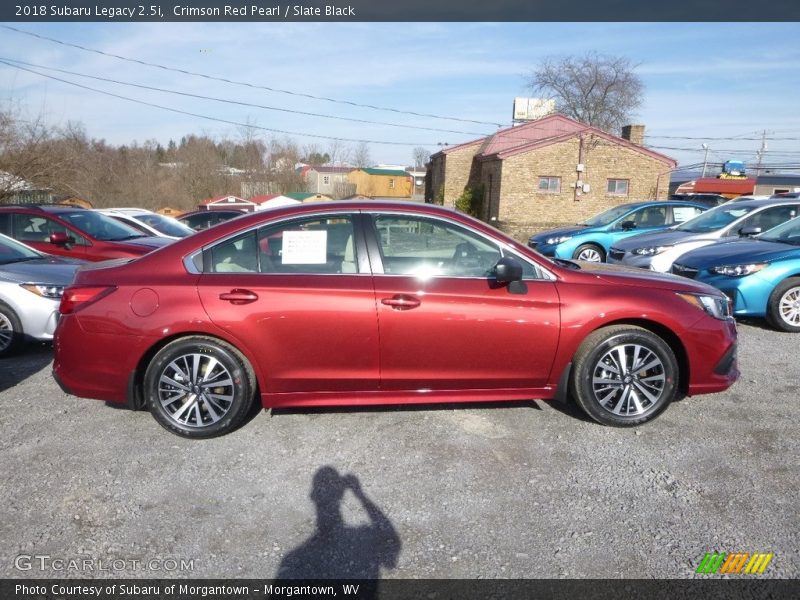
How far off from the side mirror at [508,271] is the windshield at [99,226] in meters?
6.85

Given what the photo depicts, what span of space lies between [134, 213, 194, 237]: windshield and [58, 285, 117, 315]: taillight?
9.04m

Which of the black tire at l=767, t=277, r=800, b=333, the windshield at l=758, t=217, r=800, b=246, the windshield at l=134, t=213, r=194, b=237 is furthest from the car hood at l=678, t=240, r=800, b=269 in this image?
the windshield at l=134, t=213, r=194, b=237

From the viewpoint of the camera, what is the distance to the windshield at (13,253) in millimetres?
6175

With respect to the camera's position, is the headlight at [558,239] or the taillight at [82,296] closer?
the taillight at [82,296]

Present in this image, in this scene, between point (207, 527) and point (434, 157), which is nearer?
point (207, 527)

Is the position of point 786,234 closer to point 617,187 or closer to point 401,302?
point 401,302

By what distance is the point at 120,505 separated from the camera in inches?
120

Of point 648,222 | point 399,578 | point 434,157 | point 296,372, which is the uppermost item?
point 434,157

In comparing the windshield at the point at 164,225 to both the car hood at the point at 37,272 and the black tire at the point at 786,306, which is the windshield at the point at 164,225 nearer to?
the car hood at the point at 37,272

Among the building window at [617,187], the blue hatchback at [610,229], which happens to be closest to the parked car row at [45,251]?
the blue hatchback at [610,229]

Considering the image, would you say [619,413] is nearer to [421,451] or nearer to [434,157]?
[421,451]

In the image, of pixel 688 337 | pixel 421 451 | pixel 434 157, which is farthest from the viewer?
pixel 434 157

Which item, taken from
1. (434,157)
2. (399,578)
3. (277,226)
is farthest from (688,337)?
(434,157)

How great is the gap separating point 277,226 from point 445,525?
7.29 feet
